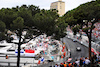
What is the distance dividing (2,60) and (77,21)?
1106 cm

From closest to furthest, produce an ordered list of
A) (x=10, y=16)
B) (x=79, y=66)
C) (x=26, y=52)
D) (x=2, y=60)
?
(x=10, y=16) → (x=79, y=66) → (x=2, y=60) → (x=26, y=52)

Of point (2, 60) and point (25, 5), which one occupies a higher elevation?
point (25, 5)

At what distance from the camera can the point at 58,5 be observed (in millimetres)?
140000

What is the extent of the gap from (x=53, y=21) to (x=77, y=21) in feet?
22.8

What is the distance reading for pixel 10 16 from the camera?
993 cm

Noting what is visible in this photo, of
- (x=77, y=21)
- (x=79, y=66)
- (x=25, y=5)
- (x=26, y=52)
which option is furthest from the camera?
(x=77, y=21)

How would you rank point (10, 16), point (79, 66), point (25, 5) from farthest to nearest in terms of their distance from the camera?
point (25, 5) < point (79, 66) < point (10, 16)

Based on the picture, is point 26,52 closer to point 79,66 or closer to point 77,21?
point 79,66

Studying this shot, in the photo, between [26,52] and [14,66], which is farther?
[26,52]

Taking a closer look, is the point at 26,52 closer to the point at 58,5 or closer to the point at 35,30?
the point at 35,30

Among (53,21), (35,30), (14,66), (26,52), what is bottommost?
(14,66)

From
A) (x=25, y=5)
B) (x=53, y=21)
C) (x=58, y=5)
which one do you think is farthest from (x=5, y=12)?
(x=58, y=5)

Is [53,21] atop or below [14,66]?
atop

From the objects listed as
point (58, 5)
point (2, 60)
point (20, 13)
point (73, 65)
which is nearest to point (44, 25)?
point (20, 13)
